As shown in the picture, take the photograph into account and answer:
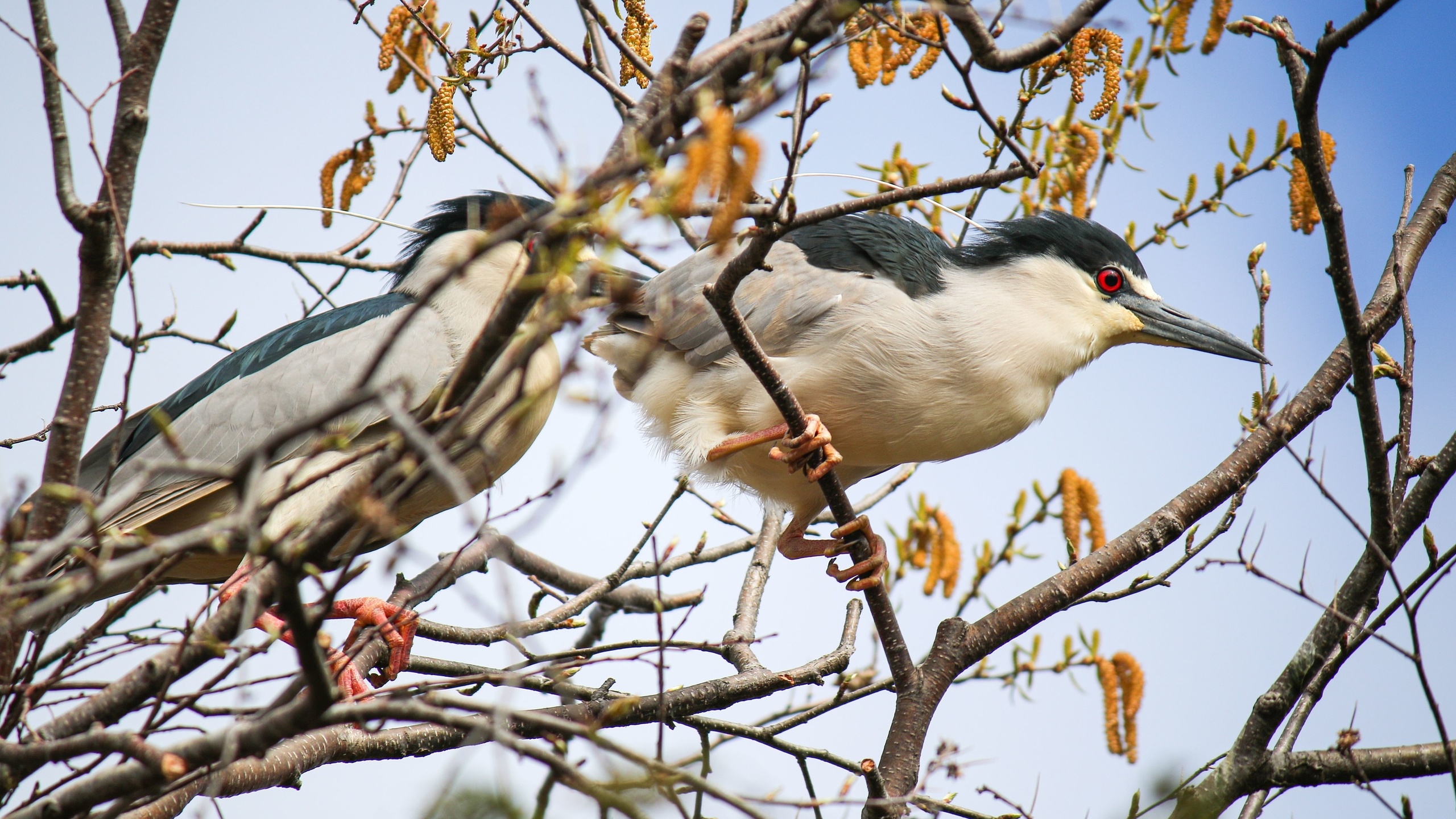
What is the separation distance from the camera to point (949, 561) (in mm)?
3750

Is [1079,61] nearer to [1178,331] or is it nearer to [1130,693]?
[1178,331]

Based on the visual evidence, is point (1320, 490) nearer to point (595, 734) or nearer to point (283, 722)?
point (595, 734)

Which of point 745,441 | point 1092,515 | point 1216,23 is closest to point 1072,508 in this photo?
point 1092,515

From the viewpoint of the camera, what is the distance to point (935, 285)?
360 centimetres

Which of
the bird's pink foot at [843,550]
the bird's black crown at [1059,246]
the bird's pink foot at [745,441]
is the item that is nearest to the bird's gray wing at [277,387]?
the bird's pink foot at [745,441]

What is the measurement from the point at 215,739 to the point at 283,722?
0.37ft

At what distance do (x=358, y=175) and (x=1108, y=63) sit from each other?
238 cm

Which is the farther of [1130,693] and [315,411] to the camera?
[315,411]

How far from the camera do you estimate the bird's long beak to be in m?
3.58

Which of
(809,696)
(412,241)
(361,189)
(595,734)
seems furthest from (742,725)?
(412,241)

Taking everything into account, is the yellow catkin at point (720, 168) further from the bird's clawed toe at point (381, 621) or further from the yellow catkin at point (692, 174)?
the bird's clawed toe at point (381, 621)

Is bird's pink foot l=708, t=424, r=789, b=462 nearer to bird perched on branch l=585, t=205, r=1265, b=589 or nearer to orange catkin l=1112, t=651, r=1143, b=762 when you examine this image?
bird perched on branch l=585, t=205, r=1265, b=589

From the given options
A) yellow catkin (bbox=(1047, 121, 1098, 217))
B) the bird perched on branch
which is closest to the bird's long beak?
the bird perched on branch

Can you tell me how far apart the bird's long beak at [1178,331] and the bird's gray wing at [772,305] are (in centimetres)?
89
